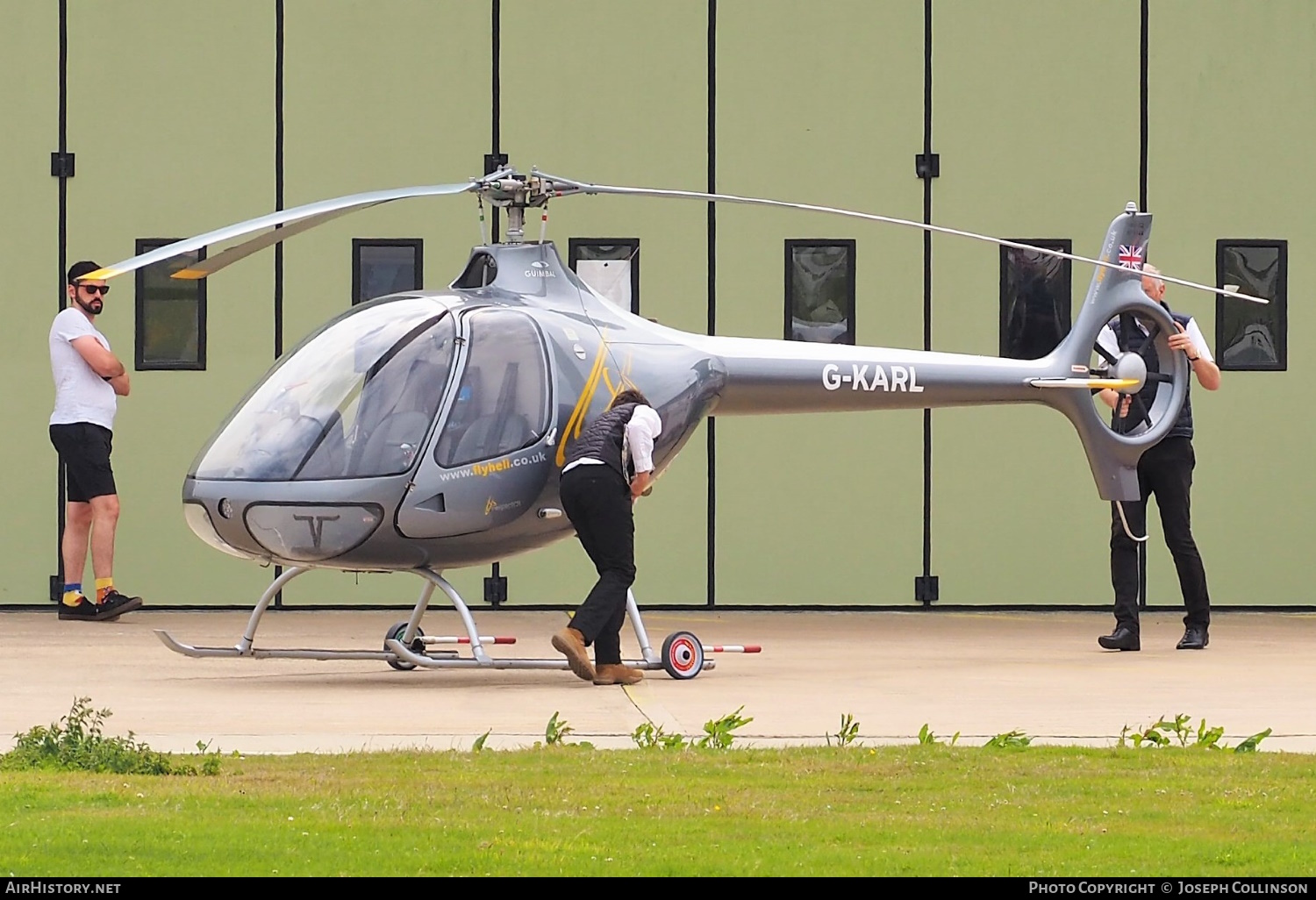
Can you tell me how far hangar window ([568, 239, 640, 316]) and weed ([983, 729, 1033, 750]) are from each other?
8038mm

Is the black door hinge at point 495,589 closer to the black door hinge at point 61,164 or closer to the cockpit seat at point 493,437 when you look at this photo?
the black door hinge at point 61,164

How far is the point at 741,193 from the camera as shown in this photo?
51.3ft

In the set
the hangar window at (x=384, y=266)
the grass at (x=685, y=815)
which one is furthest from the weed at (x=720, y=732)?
the hangar window at (x=384, y=266)

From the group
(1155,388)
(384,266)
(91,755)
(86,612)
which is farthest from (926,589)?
(91,755)

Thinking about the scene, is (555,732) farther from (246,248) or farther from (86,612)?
(86,612)

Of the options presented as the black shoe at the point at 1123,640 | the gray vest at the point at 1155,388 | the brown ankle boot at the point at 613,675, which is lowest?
the black shoe at the point at 1123,640

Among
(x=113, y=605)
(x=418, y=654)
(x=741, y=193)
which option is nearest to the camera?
(x=418, y=654)

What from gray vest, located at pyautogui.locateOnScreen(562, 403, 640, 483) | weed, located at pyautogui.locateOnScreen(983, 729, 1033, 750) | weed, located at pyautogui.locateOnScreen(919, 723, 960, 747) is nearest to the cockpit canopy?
gray vest, located at pyautogui.locateOnScreen(562, 403, 640, 483)

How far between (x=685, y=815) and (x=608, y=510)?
4284 mm

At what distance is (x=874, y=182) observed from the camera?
15.7 metres

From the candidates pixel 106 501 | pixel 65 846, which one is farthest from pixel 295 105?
pixel 65 846

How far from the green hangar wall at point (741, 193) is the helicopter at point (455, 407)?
367 centimetres

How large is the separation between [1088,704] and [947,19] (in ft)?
24.6

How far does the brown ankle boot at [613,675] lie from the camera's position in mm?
10469
